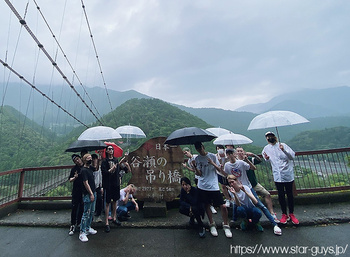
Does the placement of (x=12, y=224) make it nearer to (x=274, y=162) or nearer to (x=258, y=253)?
(x=258, y=253)

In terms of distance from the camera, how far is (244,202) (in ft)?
11.5

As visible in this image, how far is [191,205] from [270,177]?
2.74 meters

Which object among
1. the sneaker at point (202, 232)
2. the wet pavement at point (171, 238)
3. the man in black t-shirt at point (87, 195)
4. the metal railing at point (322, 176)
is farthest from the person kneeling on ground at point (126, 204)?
the metal railing at point (322, 176)

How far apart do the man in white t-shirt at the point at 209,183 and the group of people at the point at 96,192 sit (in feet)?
6.09

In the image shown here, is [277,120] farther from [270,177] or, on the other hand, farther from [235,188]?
[270,177]

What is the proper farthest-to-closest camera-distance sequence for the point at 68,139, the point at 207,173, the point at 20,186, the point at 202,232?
1. the point at 68,139
2. the point at 20,186
3. the point at 207,173
4. the point at 202,232

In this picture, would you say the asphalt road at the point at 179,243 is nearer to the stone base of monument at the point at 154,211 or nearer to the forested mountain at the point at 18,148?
the stone base of monument at the point at 154,211

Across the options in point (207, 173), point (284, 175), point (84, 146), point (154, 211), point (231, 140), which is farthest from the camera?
point (231, 140)

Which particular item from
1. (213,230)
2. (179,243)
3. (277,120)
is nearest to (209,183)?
(213,230)

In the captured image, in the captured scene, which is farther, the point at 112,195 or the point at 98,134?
the point at 98,134

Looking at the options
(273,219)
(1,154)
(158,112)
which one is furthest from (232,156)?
(158,112)

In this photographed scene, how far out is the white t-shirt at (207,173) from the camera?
11.3ft

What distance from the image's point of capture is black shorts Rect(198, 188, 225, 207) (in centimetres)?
341

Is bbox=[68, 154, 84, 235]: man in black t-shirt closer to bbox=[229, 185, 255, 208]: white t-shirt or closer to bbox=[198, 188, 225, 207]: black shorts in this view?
bbox=[198, 188, 225, 207]: black shorts
